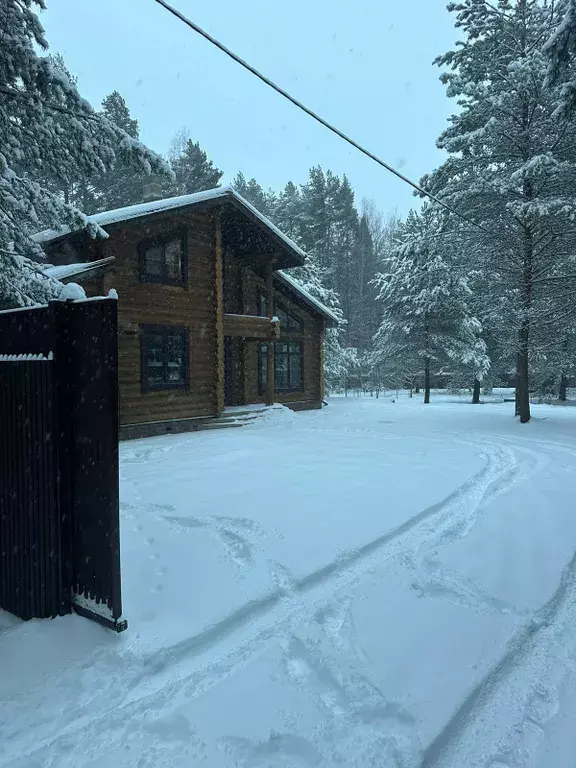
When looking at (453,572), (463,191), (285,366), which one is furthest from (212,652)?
(285,366)

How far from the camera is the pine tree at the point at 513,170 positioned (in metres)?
13.5

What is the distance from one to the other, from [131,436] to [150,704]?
36.4 ft

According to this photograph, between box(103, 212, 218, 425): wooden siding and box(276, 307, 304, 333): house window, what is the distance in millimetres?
4929

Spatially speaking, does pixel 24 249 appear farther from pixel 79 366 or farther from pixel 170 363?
pixel 170 363

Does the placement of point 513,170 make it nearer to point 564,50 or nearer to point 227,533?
point 564,50

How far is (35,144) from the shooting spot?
7133 mm

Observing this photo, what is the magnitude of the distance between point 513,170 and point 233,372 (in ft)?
38.0

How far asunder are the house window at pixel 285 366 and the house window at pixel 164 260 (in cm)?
528

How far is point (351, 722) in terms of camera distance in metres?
2.55

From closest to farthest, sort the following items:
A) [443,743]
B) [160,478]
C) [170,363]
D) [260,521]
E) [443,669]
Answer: [443,743] < [443,669] < [260,521] < [160,478] < [170,363]

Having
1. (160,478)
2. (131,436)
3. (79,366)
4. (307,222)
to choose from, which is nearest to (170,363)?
(131,436)

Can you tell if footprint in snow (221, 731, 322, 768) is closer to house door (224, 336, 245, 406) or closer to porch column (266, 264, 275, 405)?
porch column (266, 264, 275, 405)

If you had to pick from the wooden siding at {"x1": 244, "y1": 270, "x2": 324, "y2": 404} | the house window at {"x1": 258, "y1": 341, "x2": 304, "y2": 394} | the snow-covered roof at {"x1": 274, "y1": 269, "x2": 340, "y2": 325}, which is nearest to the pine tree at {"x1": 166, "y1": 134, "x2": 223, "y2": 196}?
the snow-covered roof at {"x1": 274, "y1": 269, "x2": 340, "y2": 325}

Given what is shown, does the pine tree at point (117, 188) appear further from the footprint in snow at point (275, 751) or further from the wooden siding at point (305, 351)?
the footprint in snow at point (275, 751)
